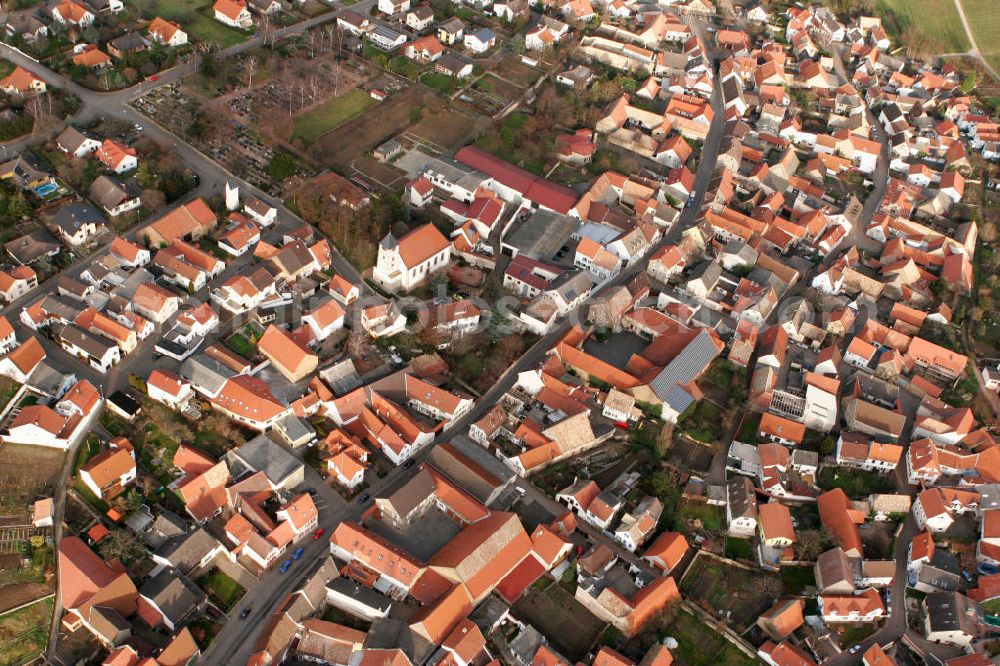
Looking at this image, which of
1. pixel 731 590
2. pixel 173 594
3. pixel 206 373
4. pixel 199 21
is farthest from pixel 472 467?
pixel 199 21

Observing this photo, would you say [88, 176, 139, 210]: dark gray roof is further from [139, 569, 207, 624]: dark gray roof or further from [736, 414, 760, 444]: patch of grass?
[736, 414, 760, 444]: patch of grass

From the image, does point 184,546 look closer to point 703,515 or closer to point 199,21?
point 703,515

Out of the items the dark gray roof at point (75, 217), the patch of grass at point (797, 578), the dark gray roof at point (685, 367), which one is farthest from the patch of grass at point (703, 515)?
the dark gray roof at point (75, 217)

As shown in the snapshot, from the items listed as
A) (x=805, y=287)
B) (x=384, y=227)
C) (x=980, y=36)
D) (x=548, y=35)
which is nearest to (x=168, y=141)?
(x=384, y=227)

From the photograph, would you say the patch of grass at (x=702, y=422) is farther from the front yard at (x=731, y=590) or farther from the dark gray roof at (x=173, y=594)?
the dark gray roof at (x=173, y=594)

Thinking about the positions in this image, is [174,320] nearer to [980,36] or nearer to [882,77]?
[882,77]

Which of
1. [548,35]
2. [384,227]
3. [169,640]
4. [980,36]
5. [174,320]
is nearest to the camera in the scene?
[169,640]
